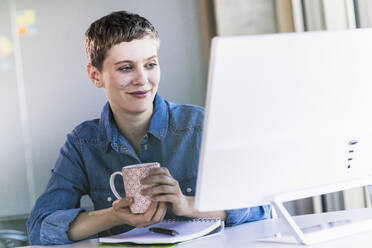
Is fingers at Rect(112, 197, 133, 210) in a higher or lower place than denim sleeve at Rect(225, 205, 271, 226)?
higher

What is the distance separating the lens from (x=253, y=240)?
3.39 feet

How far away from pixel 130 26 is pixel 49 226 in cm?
64

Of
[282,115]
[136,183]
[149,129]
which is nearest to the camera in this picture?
[282,115]

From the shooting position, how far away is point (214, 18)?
8.69 ft

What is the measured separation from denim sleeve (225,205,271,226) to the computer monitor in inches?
13.1

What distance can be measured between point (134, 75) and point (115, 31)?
0.48 ft

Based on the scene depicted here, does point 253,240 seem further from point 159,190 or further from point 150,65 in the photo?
point 150,65

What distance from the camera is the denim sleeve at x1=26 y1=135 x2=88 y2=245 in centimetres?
124

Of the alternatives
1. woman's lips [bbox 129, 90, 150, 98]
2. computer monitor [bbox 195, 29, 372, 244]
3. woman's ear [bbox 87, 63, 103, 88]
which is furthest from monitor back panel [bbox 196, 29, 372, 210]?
woman's ear [bbox 87, 63, 103, 88]

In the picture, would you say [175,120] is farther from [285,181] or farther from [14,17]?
[14,17]

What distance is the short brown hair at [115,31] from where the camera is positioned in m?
1.54

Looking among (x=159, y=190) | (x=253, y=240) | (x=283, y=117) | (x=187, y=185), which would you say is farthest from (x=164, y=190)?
(x=187, y=185)

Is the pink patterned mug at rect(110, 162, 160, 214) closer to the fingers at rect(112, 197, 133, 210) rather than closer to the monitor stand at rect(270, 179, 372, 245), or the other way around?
the fingers at rect(112, 197, 133, 210)

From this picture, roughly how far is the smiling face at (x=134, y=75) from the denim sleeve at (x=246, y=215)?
1.50 ft
